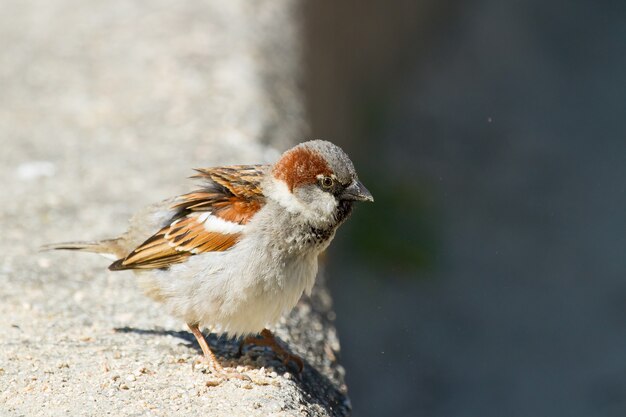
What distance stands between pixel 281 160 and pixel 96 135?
3.95 metres

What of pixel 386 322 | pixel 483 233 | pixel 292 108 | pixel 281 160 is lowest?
pixel 386 322

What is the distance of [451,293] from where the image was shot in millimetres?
10422

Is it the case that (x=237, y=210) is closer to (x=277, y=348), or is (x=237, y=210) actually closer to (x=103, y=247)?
(x=277, y=348)

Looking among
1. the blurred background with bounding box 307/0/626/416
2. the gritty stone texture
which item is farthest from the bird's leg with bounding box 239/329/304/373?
the blurred background with bounding box 307/0/626/416

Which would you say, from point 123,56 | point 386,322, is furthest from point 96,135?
point 386,322

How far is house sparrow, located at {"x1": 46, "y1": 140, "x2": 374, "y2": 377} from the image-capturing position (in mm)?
4289

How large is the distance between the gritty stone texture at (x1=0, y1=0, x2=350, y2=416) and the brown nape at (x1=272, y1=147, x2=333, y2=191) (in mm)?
929

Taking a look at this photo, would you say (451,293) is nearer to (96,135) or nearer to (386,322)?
(386,322)

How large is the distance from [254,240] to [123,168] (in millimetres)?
3292

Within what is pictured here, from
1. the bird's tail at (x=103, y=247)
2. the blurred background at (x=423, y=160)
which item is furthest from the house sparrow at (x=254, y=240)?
the blurred background at (x=423, y=160)

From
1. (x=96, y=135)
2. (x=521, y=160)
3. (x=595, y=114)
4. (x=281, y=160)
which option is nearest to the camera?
(x=281, y=160)

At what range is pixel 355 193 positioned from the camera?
4.32 metres

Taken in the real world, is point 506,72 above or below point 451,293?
above

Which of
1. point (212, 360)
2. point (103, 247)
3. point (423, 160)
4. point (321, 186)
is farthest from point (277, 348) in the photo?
point (423, 160)
